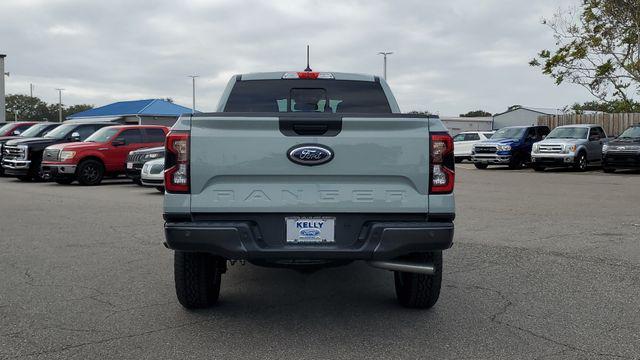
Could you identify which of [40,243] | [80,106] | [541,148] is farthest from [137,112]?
[80,106]

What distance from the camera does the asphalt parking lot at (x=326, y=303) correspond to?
4.32m

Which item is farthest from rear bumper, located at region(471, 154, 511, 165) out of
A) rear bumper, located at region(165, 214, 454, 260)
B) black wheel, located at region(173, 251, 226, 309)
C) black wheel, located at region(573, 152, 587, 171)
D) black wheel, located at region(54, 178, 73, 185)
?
rear bumper, located at region(165, 214, 454, 260)

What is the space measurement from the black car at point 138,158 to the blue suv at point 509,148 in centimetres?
1562

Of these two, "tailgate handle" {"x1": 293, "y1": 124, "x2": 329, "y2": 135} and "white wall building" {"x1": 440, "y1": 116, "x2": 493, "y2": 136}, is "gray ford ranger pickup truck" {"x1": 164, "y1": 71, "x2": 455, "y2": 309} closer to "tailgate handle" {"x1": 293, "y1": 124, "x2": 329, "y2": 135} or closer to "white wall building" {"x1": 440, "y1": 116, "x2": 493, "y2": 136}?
"tailgate handle" {"x1": 293, "y1": 124, "x2": 329, "y2": 135}

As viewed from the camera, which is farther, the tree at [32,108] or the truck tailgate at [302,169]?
the tree at [32,108]

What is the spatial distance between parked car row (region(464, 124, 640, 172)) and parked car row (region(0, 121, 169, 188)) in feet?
47.3

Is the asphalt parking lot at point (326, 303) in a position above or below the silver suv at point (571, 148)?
below

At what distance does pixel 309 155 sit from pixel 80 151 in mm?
15614

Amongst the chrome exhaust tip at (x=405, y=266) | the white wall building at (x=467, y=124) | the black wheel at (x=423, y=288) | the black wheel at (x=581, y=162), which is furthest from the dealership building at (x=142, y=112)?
the chrome exhaust tip at (x=405, y=266)

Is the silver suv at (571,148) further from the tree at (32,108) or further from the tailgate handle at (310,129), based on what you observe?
the tree at (32,108)

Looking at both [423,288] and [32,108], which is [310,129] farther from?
[32,108]

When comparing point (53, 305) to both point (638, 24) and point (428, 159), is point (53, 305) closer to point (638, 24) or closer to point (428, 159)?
point (428, 159)

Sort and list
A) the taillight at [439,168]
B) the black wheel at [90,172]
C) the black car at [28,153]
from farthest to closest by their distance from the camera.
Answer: the black car at [28,153] → the black wheel at [90,172] → the taillight at [439,168]

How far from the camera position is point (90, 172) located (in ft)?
61.5
